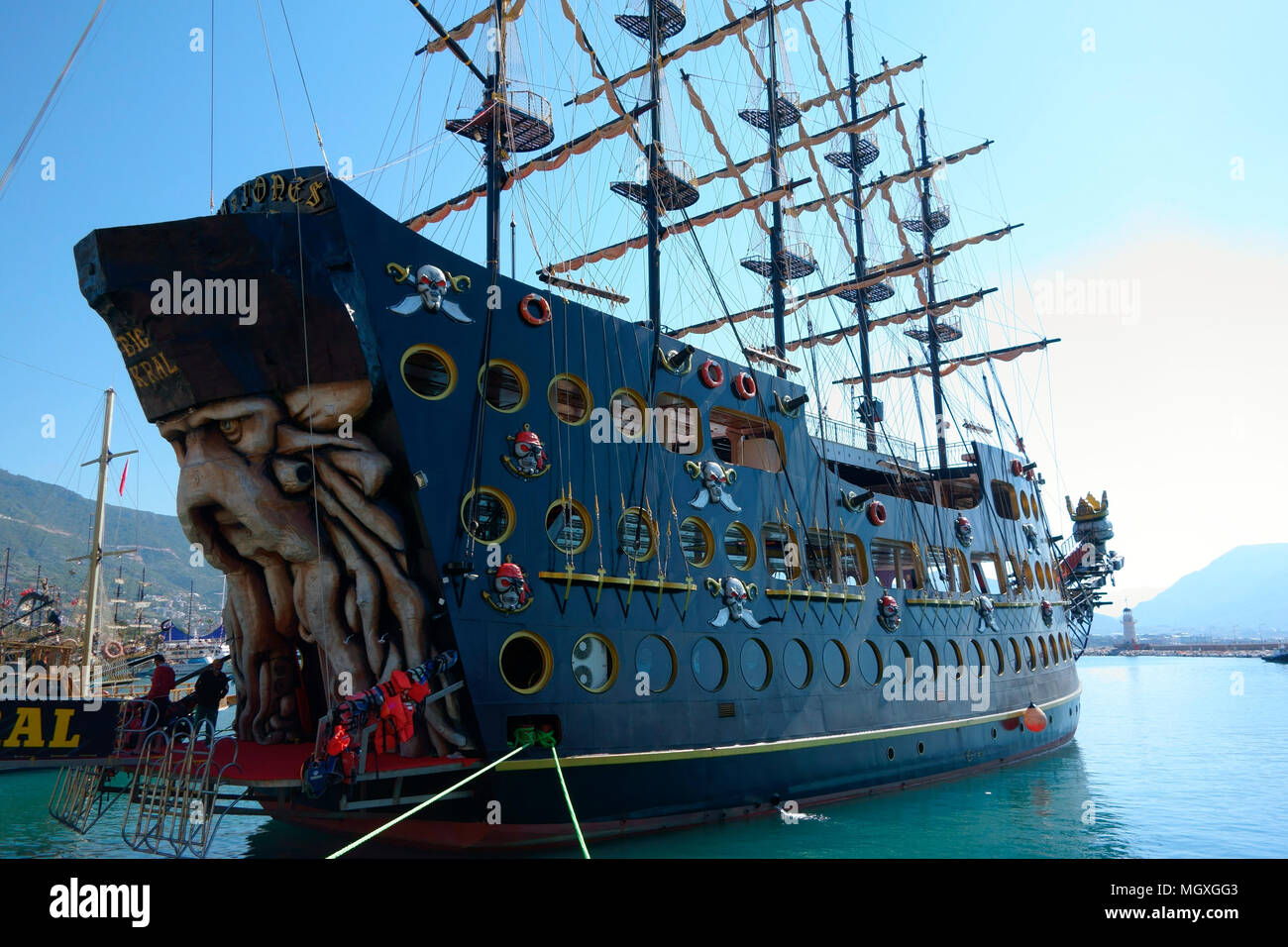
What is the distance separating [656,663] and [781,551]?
529 centimetres

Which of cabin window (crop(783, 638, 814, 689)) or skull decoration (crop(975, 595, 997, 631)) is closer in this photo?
cabin window (crop(783, 638, 814, 689))

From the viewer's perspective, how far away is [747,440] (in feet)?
64.9

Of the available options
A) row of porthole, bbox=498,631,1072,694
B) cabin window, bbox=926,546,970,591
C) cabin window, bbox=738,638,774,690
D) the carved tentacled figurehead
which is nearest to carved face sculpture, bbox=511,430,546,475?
the carved tentacled figurehead

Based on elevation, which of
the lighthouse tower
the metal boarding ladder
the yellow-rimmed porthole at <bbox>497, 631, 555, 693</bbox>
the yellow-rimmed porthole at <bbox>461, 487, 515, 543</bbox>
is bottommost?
the lighthouse tower

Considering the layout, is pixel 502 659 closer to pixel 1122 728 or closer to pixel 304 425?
pixel 304 425

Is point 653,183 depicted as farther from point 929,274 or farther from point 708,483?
point 929,274

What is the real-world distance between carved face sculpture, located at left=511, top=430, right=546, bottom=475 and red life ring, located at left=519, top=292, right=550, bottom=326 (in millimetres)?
2070

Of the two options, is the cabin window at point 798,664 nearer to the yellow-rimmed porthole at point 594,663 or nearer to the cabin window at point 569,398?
the yellow-rimmed porthole at point 594,663

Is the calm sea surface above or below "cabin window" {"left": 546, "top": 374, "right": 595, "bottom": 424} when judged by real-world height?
below

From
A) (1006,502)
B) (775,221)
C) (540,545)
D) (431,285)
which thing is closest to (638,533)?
(540,545)

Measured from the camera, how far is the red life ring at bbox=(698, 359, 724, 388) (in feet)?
57.1

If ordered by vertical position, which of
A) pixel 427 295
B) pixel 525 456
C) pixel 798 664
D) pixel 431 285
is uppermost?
pixel 431 285

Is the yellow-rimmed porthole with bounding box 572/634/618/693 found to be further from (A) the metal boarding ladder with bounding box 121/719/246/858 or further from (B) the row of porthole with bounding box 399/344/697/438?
(A) the metal boarding ladder with bounding box 121/719/246/858

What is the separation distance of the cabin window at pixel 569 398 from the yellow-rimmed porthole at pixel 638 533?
6.52 feet
